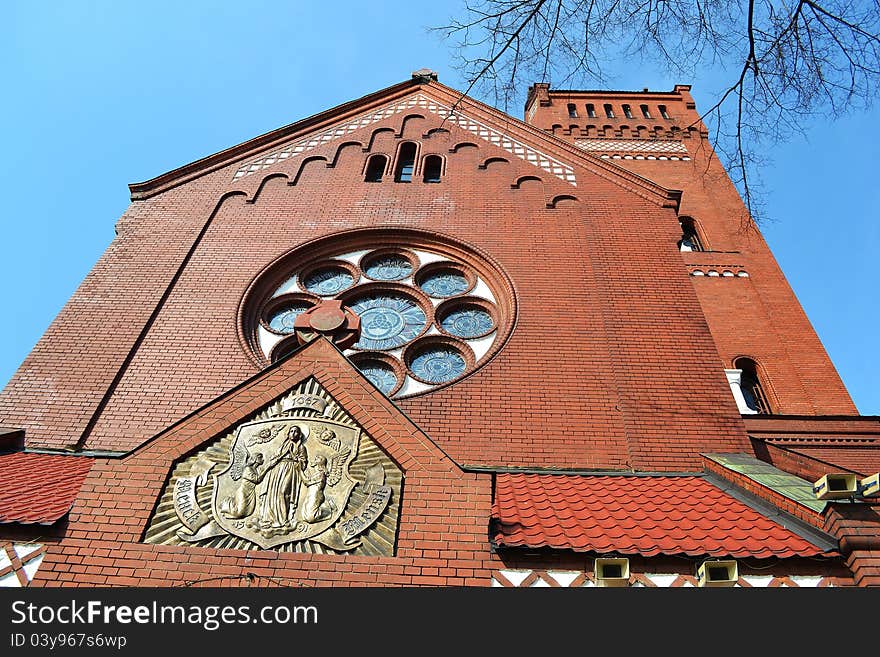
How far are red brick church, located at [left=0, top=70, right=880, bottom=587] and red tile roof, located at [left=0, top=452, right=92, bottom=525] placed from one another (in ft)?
0.13

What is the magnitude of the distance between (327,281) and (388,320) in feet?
4.22

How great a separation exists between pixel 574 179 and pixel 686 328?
3.71m

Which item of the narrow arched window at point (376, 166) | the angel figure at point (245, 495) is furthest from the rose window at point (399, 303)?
the angel figure at point (245, 495)

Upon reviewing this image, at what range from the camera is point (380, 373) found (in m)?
8.64

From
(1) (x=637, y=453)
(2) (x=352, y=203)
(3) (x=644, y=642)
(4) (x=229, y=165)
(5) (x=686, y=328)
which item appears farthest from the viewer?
(4) (x=229, y=165)

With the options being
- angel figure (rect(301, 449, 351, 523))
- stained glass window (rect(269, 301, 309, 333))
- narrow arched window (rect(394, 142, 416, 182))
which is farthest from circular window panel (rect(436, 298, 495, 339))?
angel figure (rect(301, 449, 351, 523))

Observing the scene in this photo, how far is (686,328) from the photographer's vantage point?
8492 mm

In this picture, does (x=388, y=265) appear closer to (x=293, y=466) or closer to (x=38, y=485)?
(x=293, y=466)

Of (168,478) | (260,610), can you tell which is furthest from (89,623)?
(168,478)

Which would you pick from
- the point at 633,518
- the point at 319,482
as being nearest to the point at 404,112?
the point at 319,482

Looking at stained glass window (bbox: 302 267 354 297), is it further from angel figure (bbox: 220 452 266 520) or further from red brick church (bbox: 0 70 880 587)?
angel figure (bbox: 220 452 266 520)

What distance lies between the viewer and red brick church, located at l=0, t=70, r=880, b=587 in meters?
4.92

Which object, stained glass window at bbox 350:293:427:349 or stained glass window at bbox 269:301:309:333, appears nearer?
stained glass window at bbox 350:293:427:349

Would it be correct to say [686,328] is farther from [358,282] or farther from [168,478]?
[168,478]
